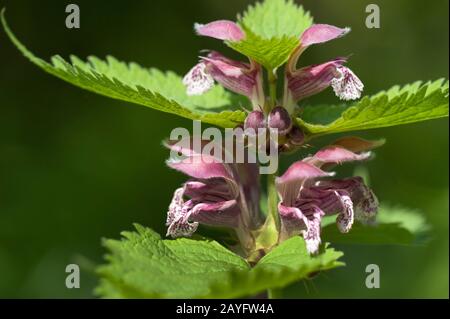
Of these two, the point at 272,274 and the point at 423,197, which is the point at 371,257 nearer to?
the point at 423,197

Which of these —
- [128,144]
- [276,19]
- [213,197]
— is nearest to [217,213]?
[213,197]

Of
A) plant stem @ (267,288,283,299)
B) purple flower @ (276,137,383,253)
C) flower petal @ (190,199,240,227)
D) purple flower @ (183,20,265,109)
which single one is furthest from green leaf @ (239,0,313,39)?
plant stem @ (267,288,283,299)

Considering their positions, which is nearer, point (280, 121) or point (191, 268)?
point (191, 268)

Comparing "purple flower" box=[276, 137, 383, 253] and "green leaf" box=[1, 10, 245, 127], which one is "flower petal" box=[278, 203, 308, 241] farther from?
"green leaf" box=[1, 10, 245, 127]

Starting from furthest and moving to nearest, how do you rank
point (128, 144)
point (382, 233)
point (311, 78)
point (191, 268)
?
point (128, 144) < point (382, 233) < point (311, 78) < point (191, 268)

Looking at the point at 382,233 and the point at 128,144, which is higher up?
the point at 128,144

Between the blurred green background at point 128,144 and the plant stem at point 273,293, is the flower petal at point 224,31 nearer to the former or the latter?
the plant stem at point 273,293

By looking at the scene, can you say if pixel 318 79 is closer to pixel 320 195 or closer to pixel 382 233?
pixel 320 195

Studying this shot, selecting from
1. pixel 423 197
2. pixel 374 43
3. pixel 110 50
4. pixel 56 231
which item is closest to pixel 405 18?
pixel 374 43
